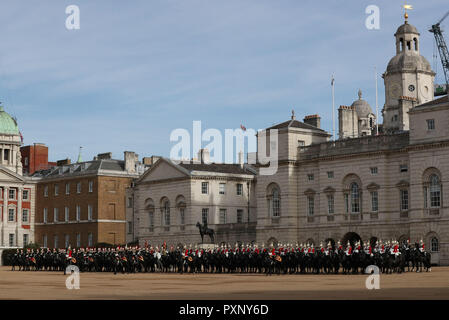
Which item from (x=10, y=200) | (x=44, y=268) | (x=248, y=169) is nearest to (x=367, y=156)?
(x=248, y=169)

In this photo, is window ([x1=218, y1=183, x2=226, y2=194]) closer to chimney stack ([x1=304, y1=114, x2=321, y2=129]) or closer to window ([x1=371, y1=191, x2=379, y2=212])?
chimney stack ([x1=304, y1=114, x2=321, y2=129])

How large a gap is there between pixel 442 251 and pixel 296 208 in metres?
15.5

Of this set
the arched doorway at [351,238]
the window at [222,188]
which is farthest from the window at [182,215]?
the arched doorway at [351,238]

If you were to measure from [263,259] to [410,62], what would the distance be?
4478 cm

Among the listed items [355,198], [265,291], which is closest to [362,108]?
[355,198]

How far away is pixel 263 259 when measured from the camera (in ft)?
180

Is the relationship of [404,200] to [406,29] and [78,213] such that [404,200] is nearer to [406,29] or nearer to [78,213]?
[406,29]

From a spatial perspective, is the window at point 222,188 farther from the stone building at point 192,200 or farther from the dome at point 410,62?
the dome at point 410,62

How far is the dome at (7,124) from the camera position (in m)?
117

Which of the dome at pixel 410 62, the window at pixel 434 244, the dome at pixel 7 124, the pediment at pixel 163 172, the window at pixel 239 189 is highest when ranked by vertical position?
the dome at pixel 410 62

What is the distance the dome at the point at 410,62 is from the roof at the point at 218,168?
770 inches

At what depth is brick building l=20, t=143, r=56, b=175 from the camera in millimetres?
123812

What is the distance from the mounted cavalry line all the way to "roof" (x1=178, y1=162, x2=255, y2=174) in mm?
20378

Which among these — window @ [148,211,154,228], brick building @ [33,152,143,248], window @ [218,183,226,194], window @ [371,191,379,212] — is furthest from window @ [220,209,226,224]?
window @ [371,191,379,212]
